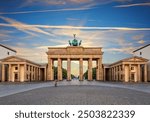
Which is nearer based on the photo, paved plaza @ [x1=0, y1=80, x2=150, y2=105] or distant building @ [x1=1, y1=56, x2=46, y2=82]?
paved plaza @ [x1=0, y1=80, x2=150, y2=105]

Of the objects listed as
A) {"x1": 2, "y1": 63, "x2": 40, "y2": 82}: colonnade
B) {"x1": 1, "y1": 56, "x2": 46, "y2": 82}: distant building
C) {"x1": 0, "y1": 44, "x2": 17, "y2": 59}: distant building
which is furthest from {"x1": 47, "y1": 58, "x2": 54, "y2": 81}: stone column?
{"x1": 0, "y1": 44, "x2": 17, "y2": 59}: distant building

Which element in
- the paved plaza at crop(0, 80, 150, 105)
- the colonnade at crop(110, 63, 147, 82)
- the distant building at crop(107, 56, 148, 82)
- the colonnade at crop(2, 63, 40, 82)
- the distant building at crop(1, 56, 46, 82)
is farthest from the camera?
the colonnade at crop(2, 63, 40, 82)

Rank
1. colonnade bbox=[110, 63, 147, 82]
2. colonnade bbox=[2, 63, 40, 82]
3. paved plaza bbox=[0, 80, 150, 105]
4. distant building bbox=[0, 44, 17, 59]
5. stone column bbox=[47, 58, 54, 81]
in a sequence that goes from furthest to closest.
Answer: stone column bbox=[47, 58, 54, 81] → distant building bbox=[0, 44, 17, 59] → colonnade bbox=[2, 63, 40, 82] → colonnade bbox=[110, 63, 147, 82] → paved plaza bbox=[0, 80, 150, 105]

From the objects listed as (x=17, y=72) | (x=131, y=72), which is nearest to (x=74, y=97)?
(x=17, y=72)

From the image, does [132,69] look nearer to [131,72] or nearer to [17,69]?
[131,72]

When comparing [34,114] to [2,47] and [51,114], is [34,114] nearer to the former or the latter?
[51,114]

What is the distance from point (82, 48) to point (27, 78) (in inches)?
708

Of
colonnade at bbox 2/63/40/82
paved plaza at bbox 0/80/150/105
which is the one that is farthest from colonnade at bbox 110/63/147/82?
paved plaza at bbox 0/80/150/105

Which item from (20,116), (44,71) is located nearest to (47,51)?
(44,71)

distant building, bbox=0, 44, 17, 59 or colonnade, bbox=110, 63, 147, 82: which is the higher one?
distant building, bbox=0, 44, 17, 59

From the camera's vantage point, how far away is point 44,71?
294 ft

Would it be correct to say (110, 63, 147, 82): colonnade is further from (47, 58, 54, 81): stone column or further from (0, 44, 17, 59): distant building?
(0, 44, 17, 59): distant building

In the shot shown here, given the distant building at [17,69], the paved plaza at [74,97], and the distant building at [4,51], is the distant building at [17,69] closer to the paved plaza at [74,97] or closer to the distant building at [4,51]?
the distant building at [4,51]

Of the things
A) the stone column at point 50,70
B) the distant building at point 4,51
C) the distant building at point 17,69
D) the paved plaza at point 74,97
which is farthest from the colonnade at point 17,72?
the paved plaza at point 74,97
